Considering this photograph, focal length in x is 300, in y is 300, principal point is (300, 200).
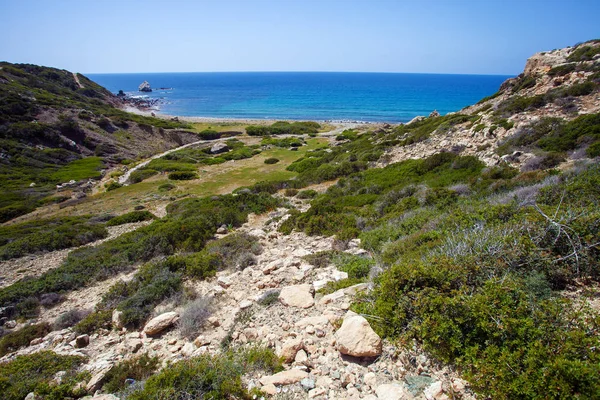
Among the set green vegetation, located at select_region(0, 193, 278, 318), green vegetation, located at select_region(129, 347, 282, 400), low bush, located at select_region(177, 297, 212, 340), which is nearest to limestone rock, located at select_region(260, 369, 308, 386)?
green vegetation, located at select_region(129, 347, 282, 400)

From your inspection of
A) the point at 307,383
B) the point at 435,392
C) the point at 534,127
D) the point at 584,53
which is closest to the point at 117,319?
the point at 307,383

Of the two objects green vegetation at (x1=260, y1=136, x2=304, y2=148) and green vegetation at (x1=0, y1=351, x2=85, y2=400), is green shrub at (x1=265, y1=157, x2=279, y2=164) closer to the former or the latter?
green vegetation at (x1=260, y1=136, x2=304, y2=148)

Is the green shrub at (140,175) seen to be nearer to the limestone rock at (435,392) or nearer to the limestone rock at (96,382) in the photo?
the limestone rock at (96,382)

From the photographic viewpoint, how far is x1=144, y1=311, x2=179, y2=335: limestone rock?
19.9 ft

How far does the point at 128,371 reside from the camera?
16.0 ft

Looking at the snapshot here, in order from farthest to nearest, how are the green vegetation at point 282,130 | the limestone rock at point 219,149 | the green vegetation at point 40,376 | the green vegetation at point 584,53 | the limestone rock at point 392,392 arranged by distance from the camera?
the green vegetation at point 282,130, the limestone rock at point 219,149, the green vegetation at point 584,53, the green vegetation at point 40,376, the limestone rock at point 392,392

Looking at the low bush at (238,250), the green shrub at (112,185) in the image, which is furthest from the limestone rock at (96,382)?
the green shrub at (112,185)

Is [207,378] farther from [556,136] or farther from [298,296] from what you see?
[556,136]

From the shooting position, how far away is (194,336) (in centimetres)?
577

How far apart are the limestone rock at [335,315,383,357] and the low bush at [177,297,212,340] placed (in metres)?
2.97

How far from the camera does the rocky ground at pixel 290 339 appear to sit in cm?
374

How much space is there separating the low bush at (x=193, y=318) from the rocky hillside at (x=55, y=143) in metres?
24.5

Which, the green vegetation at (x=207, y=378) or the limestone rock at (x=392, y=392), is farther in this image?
the green vegetation at (x=207, y=378)

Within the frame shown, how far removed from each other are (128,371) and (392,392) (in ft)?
13.6
